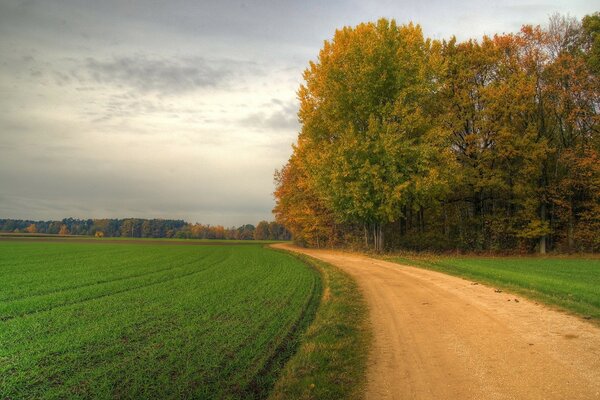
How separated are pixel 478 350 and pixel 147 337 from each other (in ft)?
22.3

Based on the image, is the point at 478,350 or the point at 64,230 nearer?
the point at 478,350

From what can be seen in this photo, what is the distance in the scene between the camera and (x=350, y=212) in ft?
101

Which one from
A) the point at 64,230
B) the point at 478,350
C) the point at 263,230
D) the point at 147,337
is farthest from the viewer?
the point at 64,230

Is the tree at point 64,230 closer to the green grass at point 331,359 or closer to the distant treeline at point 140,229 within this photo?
the distant treeline at point 140,229

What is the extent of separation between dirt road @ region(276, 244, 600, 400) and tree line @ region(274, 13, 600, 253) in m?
17.8

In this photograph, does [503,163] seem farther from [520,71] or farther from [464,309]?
[464,309]

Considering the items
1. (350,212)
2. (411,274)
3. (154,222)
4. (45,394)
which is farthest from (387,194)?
(154,222)

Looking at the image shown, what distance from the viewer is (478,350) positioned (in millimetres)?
7191

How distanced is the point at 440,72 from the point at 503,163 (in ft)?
35.3

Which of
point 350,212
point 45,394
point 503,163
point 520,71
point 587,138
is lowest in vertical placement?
point 45,394

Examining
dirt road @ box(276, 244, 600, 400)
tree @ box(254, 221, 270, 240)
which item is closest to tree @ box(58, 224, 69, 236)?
tree @ box(254, 221, 270, 240)

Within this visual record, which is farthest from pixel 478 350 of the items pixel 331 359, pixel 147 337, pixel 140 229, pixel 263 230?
pixel 140 229

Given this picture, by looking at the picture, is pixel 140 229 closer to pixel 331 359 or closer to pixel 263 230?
pixel 263 230

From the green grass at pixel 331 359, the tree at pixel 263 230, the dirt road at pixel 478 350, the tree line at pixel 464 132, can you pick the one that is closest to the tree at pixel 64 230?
the tree at pixel 263 230
